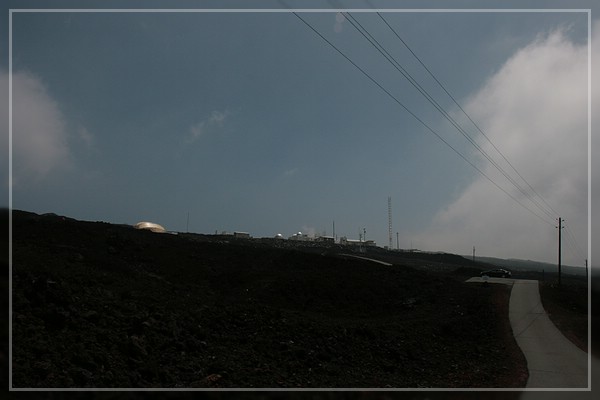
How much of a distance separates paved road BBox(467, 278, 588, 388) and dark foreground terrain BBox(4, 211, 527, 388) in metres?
0.53

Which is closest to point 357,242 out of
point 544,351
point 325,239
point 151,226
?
point 325,239

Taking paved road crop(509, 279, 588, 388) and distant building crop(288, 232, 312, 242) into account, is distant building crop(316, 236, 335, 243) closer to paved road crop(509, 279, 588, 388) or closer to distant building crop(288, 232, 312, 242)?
distant building crop(288, 232, 312, 242)

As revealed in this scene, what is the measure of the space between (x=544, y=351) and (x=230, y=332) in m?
11.2

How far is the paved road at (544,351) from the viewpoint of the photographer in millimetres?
12766

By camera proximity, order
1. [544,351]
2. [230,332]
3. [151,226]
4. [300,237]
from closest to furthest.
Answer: [230,332]
[544,351]
[151,226]
[300,237]

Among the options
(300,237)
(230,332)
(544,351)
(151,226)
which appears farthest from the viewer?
(300,237)

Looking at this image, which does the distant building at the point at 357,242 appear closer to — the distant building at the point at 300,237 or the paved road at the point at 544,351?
the distant building at the point at 300,237

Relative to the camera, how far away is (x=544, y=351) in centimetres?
1684

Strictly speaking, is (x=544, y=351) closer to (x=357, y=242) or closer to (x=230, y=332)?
(x=230, y=332)

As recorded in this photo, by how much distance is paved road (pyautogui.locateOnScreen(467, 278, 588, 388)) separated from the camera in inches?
503

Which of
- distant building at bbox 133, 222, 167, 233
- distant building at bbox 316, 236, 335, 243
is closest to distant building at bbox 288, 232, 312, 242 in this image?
distant building at bbox 316, 236, 335, 243

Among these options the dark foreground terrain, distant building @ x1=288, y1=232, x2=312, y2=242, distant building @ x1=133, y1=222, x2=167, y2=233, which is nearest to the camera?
the dark foreground terrain

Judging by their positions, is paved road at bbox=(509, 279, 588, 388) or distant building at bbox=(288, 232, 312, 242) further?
distant building at bbox=(288, 232, 312, 242)

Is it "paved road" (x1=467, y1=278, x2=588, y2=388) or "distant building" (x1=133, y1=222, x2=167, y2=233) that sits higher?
"distant building" (x1=133, y1=222, x2=167, y2=233)
